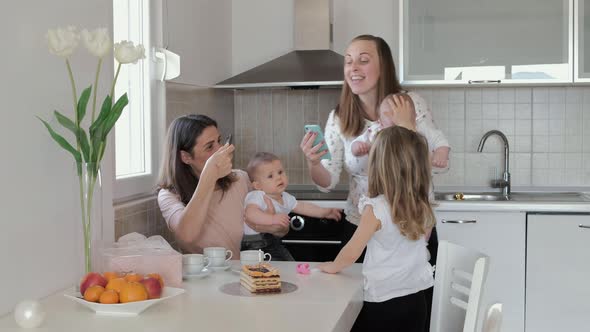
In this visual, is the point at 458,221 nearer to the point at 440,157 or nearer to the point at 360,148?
the point at 440,157

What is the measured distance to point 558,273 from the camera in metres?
3.60

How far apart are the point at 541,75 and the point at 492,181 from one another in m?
0.69

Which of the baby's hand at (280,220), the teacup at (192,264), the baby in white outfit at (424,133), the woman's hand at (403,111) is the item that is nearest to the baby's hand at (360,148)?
the baby in white outfit at (424,133)

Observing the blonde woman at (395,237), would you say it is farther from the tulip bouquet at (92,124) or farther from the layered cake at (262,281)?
the tulip bouquet at (92,124)

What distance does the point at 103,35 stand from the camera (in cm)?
188

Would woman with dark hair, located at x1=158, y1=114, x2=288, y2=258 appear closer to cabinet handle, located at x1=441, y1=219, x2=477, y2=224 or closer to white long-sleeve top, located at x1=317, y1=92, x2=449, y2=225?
white long-sleeve top, located at x1=317, y1=92, x2=449, y2=225

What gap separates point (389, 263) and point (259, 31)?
7.59 feet

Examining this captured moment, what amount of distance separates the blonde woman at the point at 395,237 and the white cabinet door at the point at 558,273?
1.38m

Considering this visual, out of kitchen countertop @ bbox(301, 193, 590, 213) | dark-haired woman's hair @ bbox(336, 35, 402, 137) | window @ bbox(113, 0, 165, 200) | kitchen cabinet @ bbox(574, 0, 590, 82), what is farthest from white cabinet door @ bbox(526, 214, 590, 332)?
window @ bbox(113, 0, 165, 200)

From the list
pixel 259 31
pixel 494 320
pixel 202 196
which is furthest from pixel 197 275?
pixel 259 31

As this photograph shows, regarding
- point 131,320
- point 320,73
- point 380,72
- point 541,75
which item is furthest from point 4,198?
point 541,75

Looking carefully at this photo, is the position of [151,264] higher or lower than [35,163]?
lower

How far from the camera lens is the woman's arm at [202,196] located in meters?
2.50

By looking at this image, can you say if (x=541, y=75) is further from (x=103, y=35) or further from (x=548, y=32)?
(x=103, y=35)
